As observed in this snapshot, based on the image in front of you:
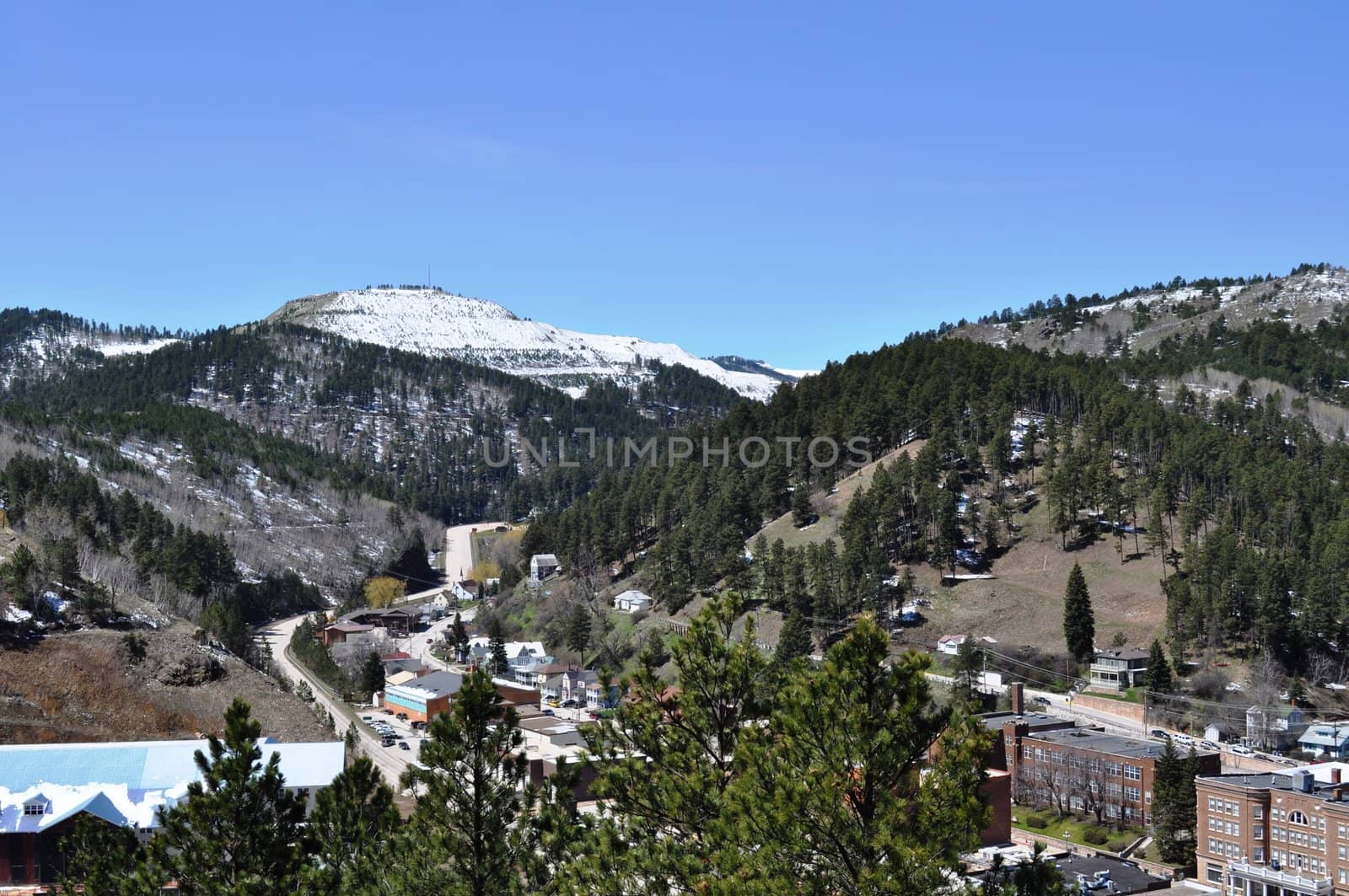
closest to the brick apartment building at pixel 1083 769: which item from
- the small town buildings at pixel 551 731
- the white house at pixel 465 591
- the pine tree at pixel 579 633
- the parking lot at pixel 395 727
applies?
the small town buildings at pixel 551 731

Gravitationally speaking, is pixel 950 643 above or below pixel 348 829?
below

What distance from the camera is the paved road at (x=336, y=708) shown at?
197 ft

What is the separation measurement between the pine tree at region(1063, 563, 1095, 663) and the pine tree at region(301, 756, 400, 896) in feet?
187

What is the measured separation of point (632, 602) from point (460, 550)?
2650 inches

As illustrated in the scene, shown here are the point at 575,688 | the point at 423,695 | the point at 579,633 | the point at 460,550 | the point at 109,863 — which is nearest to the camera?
the point at 109,863

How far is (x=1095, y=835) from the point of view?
50781mm

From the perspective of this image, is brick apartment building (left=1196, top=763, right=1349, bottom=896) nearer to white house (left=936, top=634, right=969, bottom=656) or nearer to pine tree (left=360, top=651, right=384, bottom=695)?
white house (left=936, top=634, right=969, bottom=656)

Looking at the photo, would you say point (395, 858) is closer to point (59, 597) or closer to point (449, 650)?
point (59, 597)

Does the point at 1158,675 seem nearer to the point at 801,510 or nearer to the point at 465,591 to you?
the point at 801,510

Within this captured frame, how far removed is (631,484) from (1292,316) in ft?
371

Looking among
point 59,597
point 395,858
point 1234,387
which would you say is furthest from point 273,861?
point 1234,387

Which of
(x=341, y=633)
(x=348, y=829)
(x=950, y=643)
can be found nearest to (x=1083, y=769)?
(x=950, y=643)

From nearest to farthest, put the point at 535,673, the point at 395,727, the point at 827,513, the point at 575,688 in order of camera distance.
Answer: the point at 395,727 < the point at 575,688 < the point at 535,673 < the point at 827,513

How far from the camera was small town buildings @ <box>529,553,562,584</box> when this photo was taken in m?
109
